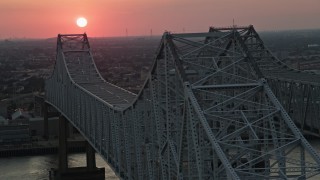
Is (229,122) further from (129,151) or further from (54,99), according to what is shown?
(54,99)

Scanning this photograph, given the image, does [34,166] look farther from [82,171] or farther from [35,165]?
[82,171]

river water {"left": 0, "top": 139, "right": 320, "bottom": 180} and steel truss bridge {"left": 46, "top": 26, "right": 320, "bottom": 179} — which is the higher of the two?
steel truss bridge {"left": 46, "top": 26, "right": 320, "bottom": 179}

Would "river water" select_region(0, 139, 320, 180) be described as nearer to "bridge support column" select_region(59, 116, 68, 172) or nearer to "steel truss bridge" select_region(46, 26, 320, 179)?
"bridge support column" select_region(59, 116, 68, 172)

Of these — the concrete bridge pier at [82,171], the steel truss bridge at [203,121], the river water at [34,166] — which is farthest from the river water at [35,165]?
the steel truss bridge at [203,121]

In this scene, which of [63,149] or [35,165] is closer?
[63,149]

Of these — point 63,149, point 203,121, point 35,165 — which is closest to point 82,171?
point 63,149

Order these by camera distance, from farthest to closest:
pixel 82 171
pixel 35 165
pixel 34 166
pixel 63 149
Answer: pixel 35 165
pixel 34 166
pixel 63 149
pixel 82 171

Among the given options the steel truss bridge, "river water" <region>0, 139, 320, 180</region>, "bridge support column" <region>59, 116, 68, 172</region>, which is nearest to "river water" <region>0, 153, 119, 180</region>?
"river water" <region>0, 139, 320, 180</region>

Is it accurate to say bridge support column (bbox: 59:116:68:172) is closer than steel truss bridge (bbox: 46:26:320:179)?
No
